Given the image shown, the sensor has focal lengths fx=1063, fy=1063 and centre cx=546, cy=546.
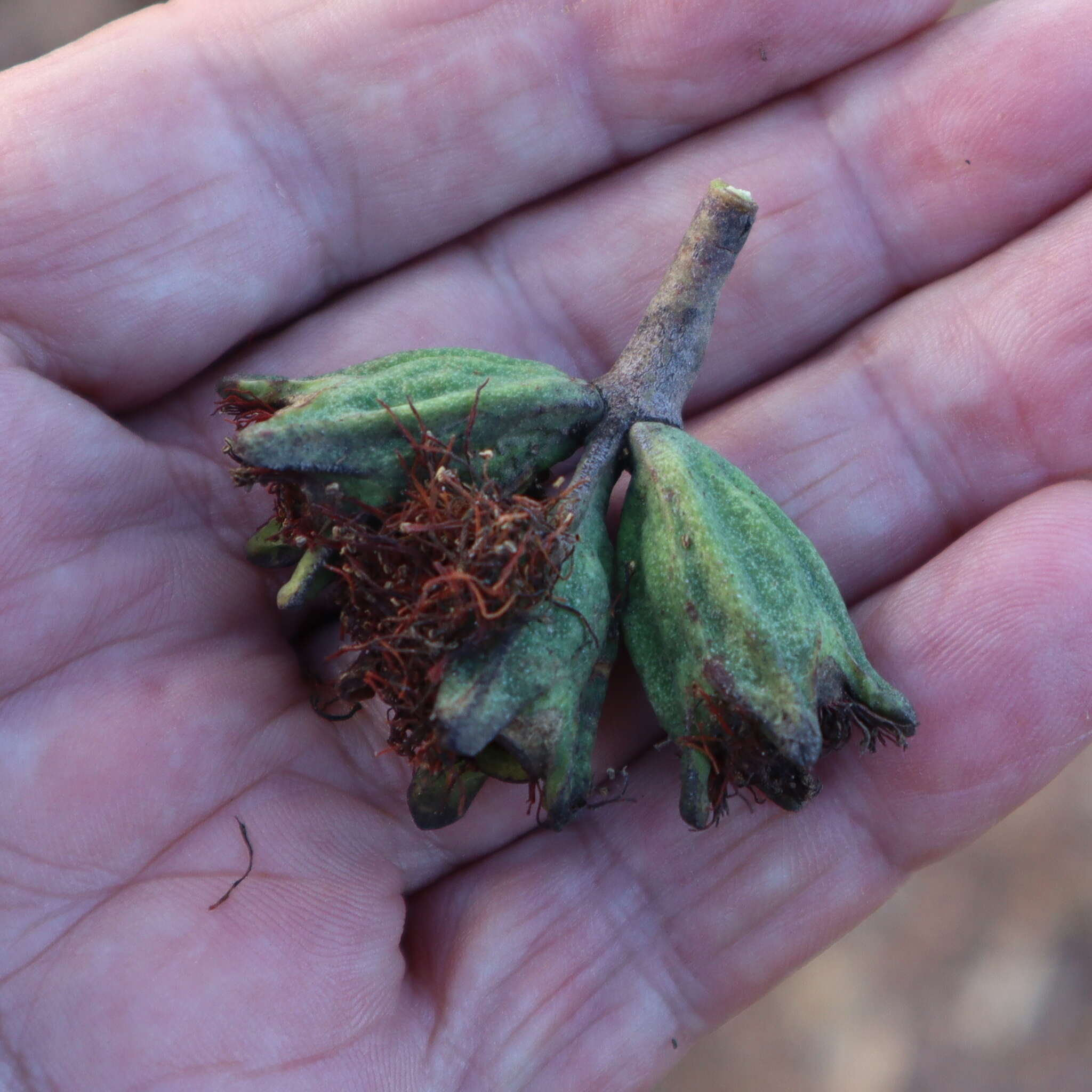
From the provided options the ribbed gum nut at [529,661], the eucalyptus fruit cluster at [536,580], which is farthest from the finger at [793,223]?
the ribbed gum nut at [529,661]

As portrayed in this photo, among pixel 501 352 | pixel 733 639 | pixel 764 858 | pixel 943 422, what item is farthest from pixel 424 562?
pixel 943 422

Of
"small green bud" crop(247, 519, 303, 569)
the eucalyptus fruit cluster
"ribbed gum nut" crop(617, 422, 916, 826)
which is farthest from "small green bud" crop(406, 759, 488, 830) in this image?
"small green bud" crop(247, 519, 303, 569)

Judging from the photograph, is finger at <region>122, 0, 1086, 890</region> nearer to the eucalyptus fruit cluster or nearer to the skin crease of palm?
the skin crease of palm

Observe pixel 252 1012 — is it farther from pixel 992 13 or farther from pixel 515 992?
pixel 992 13

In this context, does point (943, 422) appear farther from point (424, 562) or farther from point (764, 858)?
point (424, 562)

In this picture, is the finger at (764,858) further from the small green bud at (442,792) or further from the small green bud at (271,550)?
the small green bud at (271,550)

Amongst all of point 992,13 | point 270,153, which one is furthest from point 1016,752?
point 270,153
